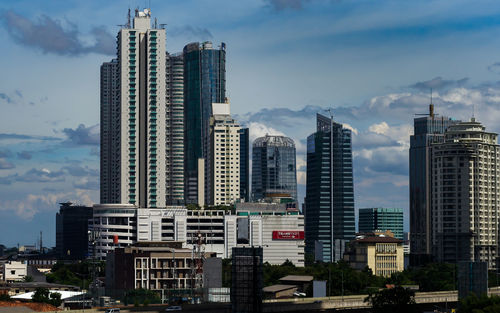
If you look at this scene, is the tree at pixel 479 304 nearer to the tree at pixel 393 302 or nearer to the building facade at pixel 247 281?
the tree at pixel 393 302

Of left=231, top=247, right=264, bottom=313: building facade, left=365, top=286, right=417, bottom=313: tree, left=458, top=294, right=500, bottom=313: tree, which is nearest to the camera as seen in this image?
left=231, top=247, right=264, bottom=313: building facade

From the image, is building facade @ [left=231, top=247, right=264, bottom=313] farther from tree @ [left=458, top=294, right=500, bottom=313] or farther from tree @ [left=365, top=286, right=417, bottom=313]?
tree @ [left=458, top=294, right=500, bottom=313]

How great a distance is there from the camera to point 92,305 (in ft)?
645

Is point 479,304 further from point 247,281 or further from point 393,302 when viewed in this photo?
point 247,281

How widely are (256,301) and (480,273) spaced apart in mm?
56919

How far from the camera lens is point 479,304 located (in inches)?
6531

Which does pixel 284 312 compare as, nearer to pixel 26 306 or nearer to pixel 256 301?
pixel 256 301

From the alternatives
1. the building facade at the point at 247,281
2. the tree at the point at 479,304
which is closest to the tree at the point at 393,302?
the tree at the point at 479,304

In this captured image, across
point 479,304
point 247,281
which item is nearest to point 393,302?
point 479,304

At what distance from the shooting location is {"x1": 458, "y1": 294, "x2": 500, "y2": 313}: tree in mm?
156750

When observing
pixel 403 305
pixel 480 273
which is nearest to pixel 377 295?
pixel 403 305

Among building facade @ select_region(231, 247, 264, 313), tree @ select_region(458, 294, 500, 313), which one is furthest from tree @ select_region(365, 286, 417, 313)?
building facade @ select_region(231, 247, 264, 313)

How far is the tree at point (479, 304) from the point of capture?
15675 centimetres

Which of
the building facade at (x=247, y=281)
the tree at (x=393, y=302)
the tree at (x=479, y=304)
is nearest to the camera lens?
the building facade at (x=247, y=281)
